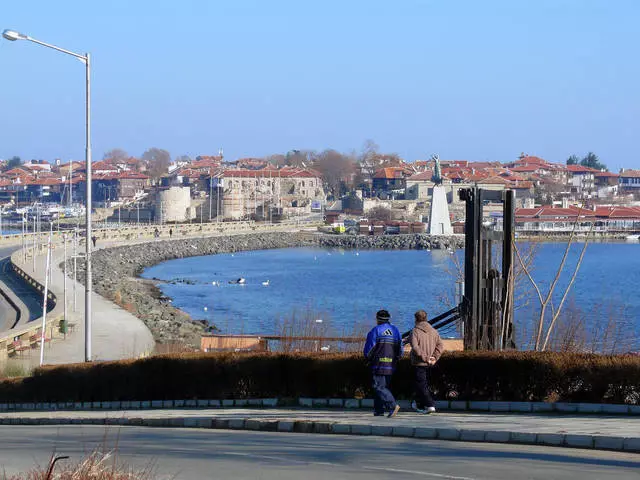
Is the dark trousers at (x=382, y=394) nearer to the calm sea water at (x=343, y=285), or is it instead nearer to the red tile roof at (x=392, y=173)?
the calm sea water at (x=343, y=285)

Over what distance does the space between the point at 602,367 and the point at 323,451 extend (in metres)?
3.44

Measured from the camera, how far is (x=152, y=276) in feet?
261

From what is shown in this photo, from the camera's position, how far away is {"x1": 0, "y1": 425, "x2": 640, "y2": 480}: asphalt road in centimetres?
832

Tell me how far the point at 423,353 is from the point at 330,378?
2192 mm

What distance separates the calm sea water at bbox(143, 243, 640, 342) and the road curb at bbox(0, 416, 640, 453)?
59.1 feet

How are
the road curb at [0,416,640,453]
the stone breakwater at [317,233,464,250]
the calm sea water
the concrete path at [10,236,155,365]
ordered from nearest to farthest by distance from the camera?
the road curb at [0,416,640,453] → the concrete path at [10,236,155,365] → the calm sea water → the stone breakwater at [317,233,464,250]

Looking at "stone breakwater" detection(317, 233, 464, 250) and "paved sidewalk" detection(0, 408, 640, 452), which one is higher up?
"paved sidewalk" detection(0, 408, 640, 452)

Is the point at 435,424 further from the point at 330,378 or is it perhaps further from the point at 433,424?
the point at 330,378

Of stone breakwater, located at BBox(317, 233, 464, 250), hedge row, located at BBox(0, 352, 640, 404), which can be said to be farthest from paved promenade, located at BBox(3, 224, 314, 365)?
stone breakwater, located at BBox(317, 233, 464, 250)

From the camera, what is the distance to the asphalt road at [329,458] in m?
8.32

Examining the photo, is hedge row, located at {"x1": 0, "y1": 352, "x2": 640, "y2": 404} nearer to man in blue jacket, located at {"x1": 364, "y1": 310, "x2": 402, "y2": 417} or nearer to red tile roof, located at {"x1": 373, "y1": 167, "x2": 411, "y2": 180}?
man in blue jacket, located at {"x1": 364, "y1": 310, "x2": 402, "y2": 417}

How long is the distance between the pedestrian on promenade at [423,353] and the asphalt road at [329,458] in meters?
1.36

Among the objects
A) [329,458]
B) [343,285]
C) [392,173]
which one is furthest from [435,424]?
[392,173]

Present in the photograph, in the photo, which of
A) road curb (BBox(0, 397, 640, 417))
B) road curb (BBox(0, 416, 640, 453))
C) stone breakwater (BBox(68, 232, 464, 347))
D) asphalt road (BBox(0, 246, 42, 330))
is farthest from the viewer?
asphalt road (BBox(0, 246, 42, 330))
